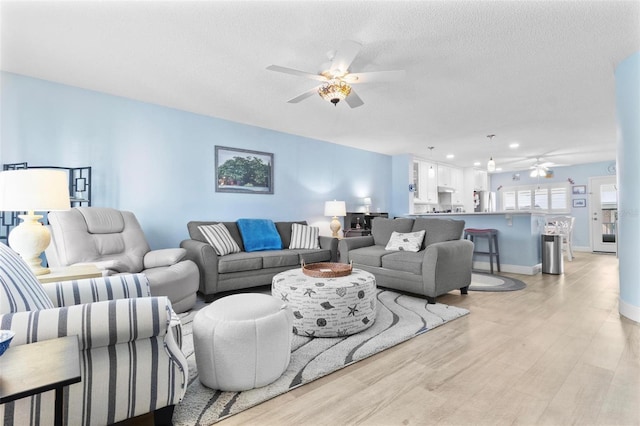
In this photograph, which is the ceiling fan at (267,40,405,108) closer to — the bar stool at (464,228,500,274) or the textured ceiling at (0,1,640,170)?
the textured ceiling at (0,1,640,170)

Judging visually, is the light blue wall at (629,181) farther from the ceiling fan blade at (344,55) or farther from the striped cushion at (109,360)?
the striped cushion at (109,360)

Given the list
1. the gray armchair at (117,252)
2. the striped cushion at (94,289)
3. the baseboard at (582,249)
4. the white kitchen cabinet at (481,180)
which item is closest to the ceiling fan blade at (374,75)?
the striped cushion at (94,289)

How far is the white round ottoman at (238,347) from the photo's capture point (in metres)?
1.64

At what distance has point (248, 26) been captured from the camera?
2.32 metres

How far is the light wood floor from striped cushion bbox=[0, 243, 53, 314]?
0.98 m

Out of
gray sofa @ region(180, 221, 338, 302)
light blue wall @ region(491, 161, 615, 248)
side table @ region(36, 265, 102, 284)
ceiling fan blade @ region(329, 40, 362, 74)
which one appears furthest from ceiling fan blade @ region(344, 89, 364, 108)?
light blue wall @ region(491, 161, 615, 248)

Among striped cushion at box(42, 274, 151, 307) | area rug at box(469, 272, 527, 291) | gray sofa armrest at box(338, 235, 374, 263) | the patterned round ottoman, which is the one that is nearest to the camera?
striped cushion at box(42, 274, 151, 307)

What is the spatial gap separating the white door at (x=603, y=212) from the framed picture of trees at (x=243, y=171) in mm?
8312

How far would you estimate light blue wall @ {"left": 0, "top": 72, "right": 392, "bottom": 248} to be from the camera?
3197mm

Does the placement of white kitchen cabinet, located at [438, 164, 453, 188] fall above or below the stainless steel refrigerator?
above

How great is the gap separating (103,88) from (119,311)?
3.32 m

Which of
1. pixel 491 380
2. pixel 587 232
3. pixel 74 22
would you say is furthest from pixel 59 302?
pixel 587 232

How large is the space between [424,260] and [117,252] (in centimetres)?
316

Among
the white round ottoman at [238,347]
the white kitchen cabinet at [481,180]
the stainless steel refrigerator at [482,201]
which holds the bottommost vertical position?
the white round ottoman at [238,347]
